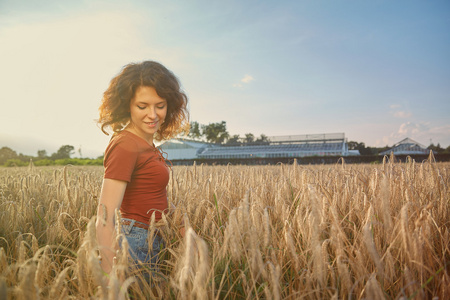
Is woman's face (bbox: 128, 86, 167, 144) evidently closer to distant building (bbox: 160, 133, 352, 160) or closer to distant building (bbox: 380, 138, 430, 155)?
distant building (bbox: 160, 133, 352, 160)

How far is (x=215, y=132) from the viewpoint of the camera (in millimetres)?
83188

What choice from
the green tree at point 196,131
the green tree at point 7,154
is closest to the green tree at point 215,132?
the green tree at point 196,131

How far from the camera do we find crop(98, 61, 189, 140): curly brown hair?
2.01 metres

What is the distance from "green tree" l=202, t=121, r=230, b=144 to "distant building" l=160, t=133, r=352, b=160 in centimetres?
2552

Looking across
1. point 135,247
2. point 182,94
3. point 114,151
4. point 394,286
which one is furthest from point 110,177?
point 394,286

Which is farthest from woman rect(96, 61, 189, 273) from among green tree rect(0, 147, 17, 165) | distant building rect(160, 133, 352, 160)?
distant building rect(160, 133, 352, 160)

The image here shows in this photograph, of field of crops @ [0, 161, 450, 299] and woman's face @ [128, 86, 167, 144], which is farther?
woman's face @ [128, 86, 167, 144]

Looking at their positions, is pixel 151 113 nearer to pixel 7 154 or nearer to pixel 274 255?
pixel 274 255

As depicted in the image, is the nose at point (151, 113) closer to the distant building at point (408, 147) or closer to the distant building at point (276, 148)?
the distant building at point (276, 148)

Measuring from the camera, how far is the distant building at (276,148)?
1870 inches

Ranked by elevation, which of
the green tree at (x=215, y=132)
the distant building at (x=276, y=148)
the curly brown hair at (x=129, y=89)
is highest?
the green tree at (x=215, y=132)

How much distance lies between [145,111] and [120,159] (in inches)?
16.3

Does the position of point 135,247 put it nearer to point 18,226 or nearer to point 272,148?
point 18,226

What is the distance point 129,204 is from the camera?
1931 millimetres
